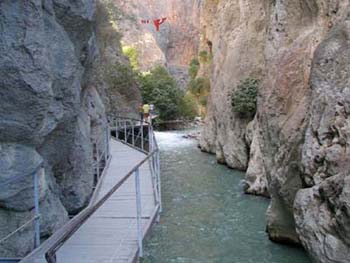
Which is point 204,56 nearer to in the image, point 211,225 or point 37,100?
point 211,225

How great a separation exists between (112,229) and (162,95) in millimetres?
37851

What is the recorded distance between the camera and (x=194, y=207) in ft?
44.4

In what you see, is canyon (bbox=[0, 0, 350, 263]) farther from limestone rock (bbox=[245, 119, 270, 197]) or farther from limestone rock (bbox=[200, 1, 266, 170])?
limestone rock (bbox=[200, 1, 266, 170])

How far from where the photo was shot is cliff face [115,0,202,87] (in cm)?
8188

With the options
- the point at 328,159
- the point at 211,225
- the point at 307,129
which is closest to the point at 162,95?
the point at 211,225

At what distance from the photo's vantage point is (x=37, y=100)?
6.96 metres

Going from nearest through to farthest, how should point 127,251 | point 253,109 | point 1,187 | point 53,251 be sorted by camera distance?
point 53,251, point 1,187, point 127,251, point 253,109

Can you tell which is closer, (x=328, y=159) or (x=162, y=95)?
(x=328, y=159)

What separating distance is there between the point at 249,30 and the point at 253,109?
4.30m

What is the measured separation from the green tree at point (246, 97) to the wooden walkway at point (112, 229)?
7.31m

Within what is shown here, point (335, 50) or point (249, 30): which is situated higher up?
point (249, 30)

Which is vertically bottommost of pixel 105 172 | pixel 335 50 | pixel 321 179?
pixel 105 172

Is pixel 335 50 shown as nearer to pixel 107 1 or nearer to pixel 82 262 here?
pixel 82 262

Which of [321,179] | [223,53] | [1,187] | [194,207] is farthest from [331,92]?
[223,53]
